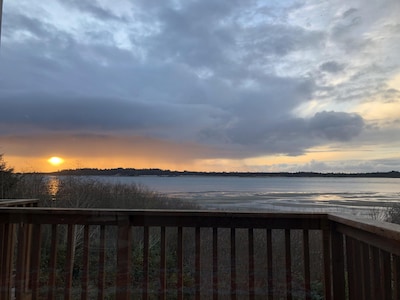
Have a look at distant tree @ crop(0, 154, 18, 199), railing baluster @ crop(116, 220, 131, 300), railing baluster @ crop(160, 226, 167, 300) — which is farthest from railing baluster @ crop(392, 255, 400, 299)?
distant tree @ crop(0, 154, 18, 199)

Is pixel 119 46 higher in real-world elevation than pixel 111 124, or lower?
higher

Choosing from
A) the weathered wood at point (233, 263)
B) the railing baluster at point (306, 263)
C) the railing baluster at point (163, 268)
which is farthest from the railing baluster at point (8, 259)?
the railing baluster at point (306, 263)

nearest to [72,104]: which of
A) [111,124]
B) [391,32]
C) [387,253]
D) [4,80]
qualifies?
[111,124]

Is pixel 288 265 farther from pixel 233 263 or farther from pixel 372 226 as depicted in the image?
pixel 372 226

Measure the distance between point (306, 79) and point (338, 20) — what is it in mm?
727

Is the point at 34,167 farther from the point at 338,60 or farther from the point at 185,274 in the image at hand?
the point at 338,60

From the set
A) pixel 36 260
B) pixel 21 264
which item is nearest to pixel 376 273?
pixel 36 260

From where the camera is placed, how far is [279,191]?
568cm

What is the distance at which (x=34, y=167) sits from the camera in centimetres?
364

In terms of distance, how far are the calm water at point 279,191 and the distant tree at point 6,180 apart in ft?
3.66

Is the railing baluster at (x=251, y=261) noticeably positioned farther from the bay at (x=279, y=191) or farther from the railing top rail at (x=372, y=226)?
the bay at (x=279, y=191)

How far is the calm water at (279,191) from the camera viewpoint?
327cm

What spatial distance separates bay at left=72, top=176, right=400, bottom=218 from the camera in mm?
3244

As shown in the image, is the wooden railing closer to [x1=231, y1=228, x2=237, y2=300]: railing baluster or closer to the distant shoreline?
[x1=231, y1=228, x2=237, y2=300]: railing baluster
